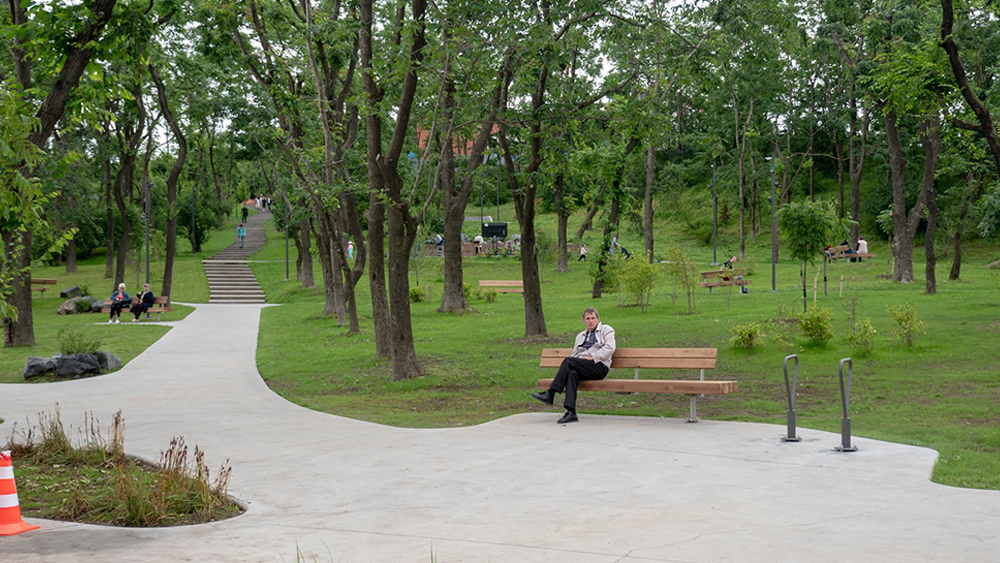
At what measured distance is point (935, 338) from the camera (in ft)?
56.5

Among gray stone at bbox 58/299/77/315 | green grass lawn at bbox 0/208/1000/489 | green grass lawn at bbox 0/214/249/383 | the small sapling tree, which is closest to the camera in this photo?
green grass lawn at bbox 0/208/1000/489

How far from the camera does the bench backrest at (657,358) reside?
10.8 m

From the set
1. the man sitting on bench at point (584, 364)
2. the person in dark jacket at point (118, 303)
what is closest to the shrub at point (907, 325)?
the man sitting on bench at point (584, 364)

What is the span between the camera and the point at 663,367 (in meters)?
10.9

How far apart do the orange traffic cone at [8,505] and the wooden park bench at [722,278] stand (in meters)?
26.1

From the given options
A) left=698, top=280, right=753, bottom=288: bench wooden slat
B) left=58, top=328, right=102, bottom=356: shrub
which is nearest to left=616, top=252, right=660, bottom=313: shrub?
left=698, top=280, right=753, bottom=288: bench wooden slat

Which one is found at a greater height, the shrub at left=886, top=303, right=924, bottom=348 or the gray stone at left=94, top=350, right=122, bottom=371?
the shrub at left=886, top=303, right=924, bottom=348

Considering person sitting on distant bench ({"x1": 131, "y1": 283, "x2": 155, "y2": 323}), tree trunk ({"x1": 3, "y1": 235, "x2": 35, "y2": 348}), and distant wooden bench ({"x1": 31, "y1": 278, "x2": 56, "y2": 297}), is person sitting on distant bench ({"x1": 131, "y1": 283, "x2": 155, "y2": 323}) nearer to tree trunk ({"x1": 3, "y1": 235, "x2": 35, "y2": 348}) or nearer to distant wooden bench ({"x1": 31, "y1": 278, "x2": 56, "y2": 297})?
tree trunk ({"x1": 3, "y1": 235, "x2": 35, "y2": 348})

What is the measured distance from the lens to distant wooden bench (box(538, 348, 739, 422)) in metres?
9.92

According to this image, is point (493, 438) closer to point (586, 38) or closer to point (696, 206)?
point (586, 38)

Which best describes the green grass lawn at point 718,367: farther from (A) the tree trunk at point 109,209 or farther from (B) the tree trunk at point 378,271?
(A) the tree trunk at point 109,209

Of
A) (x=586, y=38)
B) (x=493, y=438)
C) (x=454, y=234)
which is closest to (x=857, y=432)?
(x=493, y=438)

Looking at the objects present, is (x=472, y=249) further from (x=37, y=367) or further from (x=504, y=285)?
(x=37, y=367)

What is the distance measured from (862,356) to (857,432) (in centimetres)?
666
